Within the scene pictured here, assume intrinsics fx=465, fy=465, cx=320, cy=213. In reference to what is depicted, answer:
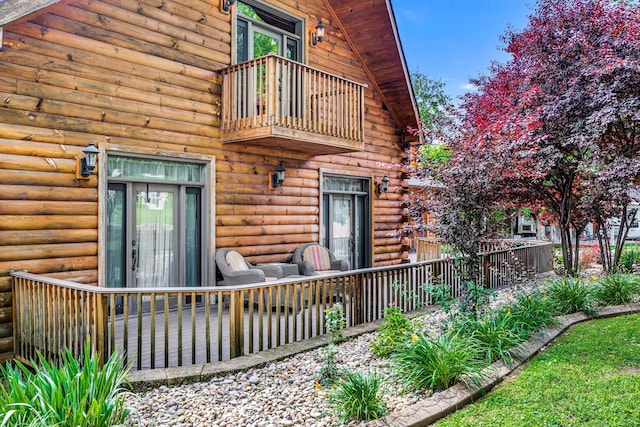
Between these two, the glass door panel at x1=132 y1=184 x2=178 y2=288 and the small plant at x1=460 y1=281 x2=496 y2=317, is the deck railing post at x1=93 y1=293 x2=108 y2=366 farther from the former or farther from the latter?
the small plant at x1=460 y1=281 x2=496 y2=317

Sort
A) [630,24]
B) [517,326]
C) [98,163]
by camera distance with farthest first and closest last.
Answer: [630,24], [98,163], [517,326]

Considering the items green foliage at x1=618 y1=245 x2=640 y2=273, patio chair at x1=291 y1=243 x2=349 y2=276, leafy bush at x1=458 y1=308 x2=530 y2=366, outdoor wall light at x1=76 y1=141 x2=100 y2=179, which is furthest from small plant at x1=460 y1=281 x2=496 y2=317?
green foliage at x1=618 y1=245 x2=640 y2=273

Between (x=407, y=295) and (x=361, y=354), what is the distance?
2088mm

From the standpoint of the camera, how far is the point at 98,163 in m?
5.97

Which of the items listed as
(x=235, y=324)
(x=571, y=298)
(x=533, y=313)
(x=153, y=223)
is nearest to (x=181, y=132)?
(x=153, y=223)

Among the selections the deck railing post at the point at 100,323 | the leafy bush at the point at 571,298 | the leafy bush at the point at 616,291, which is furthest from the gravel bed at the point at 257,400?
the leafy bush at the point at 616,291

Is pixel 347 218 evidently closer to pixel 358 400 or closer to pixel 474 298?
pixel 474 298

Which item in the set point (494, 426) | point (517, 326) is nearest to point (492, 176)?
point (517, 326)

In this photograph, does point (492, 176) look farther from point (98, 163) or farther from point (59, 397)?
point (98, 163)

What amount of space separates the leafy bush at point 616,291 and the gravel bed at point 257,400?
455cm

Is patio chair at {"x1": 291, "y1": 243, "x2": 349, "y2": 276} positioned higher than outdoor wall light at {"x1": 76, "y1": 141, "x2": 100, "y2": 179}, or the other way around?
outdoor wall light at {"x1": 76, "y1": 141, "x2": 100, "y2": 179}

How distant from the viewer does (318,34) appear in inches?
355

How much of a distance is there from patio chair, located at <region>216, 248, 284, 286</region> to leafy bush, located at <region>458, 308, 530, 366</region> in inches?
123

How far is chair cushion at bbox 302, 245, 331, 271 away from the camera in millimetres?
8750
